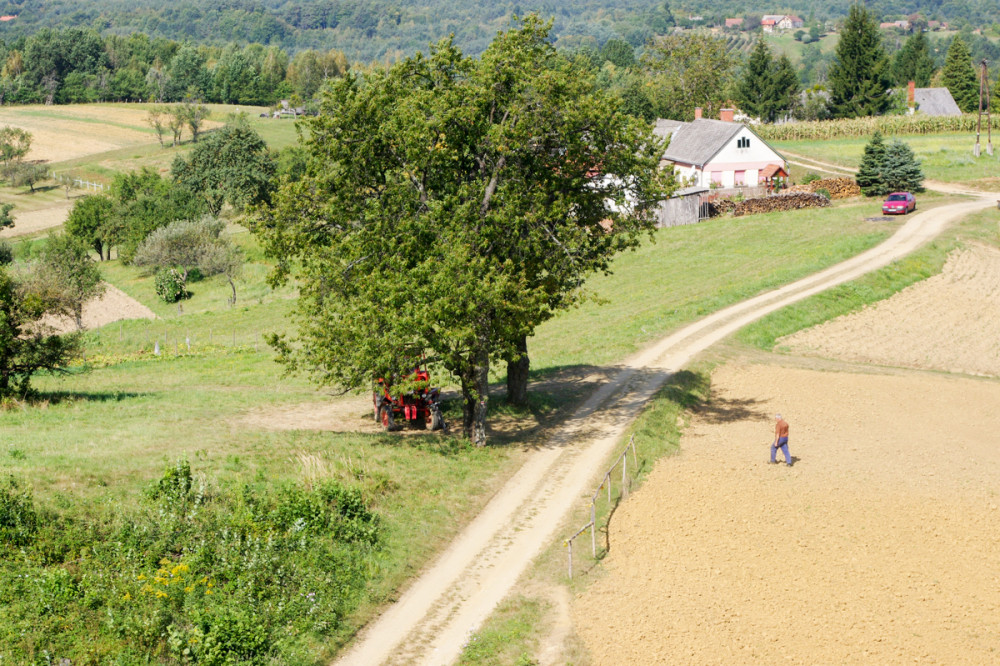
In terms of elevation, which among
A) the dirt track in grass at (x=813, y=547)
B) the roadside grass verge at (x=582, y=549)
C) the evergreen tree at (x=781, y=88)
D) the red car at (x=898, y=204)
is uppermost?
the evergreen tree at (x=781, y=88)

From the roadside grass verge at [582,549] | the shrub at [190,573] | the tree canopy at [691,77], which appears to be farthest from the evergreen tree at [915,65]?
the shrub at [190,573]

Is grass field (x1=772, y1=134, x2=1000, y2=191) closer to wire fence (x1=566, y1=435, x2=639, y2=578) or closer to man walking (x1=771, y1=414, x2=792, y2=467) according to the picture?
man walking (x1=771, y1=414, x2=792, y2=467)

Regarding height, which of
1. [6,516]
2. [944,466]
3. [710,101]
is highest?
[710,101]

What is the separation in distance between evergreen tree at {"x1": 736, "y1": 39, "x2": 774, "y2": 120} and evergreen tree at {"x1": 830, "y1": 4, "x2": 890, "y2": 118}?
358 inches

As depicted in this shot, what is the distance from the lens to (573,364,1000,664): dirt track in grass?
1938cm

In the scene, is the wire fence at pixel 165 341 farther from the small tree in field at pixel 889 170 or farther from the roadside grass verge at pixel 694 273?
the small tree in field at pixel 889 170

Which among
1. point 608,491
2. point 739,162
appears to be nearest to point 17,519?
point 608,491

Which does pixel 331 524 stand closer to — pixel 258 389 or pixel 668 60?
pixel 258 389

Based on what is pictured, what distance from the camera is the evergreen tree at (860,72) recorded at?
11306 cm

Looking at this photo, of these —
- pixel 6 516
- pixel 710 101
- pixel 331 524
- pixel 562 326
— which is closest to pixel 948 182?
pixel 562 326

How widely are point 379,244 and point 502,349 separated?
4781mm

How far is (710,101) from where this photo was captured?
129 m

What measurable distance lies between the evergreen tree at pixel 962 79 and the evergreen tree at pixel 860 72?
21.3 metres

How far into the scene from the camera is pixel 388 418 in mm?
31828
